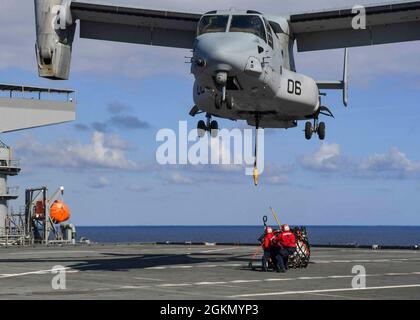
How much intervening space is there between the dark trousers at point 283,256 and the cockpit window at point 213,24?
7839 mm

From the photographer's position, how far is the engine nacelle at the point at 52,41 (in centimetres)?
2575

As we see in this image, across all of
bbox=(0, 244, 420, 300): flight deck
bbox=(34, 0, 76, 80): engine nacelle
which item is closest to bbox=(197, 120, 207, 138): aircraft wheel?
bbox=(0, 244, 420, 300): flight deck

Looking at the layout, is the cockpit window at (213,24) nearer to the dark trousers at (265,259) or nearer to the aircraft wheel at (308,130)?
the dark trousers at (265,259)

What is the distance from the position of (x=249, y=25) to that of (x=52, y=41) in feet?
22.9

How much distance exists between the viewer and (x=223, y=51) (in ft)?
76.4

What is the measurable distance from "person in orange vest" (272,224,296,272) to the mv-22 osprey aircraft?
3322 mm

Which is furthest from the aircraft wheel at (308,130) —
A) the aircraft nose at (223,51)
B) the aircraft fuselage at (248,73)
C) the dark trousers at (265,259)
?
the aircraft nose at (223,51)

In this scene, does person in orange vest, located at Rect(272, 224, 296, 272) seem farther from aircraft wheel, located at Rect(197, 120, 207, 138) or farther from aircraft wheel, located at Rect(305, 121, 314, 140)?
aircraft wheel, located at Rect(305, 121, 314, 140)

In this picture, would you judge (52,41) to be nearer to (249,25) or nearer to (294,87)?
(249,25)

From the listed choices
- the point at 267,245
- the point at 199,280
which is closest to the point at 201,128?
the point at 267,245

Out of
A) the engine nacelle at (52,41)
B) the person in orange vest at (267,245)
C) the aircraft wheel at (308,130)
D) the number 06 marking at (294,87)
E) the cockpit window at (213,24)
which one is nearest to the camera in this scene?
the cockpit window at (213,24)

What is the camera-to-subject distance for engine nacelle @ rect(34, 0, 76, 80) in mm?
25750

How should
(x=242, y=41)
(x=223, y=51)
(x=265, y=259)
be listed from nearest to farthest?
(x=223, y=51) → (x=242, y=41) → (x=265, y=259)
